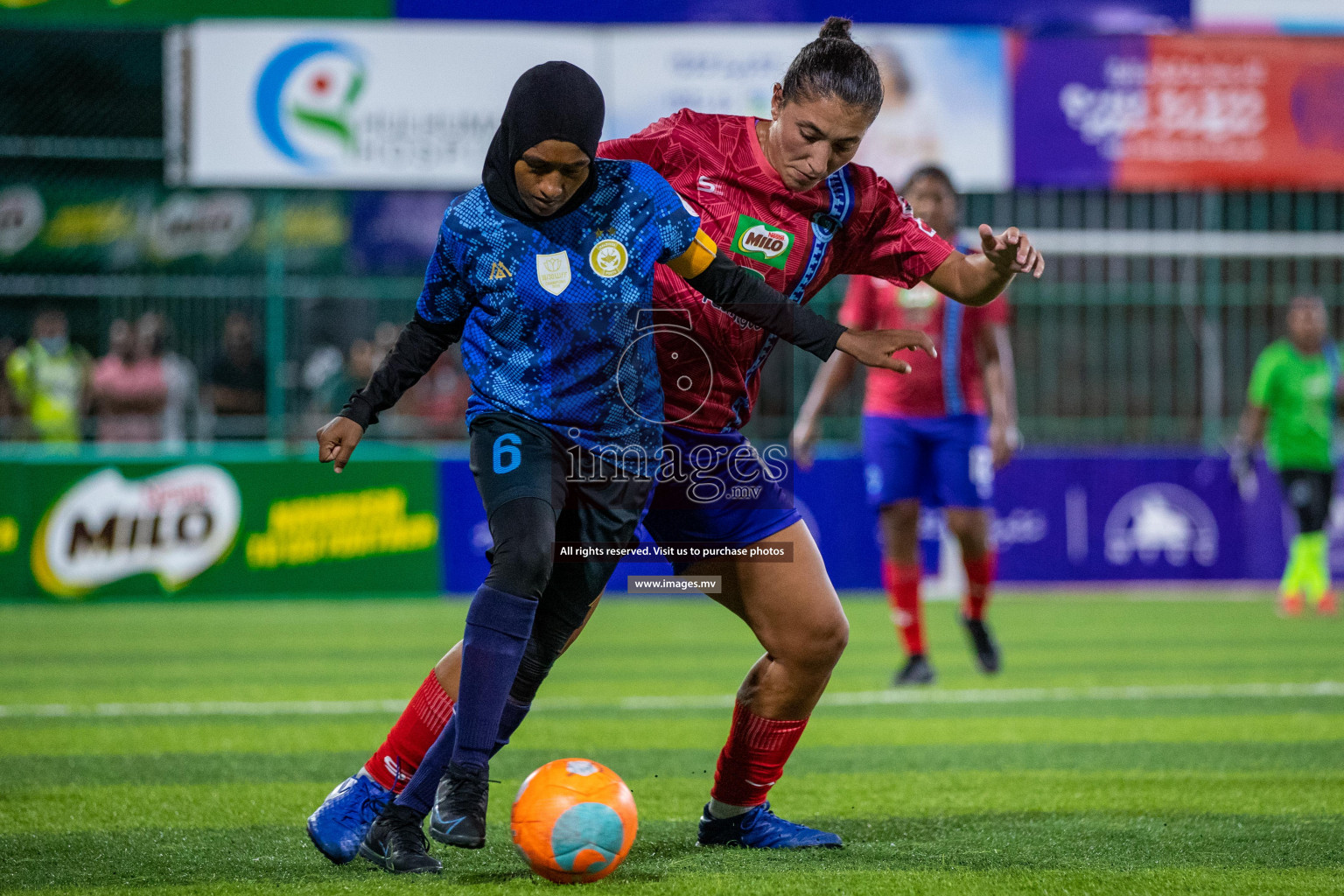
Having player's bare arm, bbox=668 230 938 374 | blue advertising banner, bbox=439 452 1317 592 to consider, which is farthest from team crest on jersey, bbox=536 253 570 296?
blue advertising banner, bbox=439 452 1317 592

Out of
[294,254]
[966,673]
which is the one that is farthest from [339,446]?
[294,254]

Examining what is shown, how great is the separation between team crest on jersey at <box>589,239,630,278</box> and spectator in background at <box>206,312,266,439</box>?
38.6ft

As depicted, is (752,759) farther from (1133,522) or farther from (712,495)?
(1133,522)

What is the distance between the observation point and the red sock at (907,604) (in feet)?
28.2

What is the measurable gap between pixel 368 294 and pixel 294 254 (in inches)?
197

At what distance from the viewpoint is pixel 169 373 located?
1546 cm

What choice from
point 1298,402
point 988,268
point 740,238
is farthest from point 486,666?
point 1298,402

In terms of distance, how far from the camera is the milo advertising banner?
13539mm

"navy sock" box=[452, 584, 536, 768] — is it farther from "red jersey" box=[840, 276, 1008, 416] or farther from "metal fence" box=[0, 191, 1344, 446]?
"metal fence" box=[0, 191, 1344, 446]

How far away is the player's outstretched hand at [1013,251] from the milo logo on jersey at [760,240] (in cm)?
55

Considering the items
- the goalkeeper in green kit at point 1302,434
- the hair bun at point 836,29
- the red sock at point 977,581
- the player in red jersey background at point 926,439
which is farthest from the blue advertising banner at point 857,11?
the hair bun at point 836,29

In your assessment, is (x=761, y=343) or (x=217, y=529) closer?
(x=761, y=343)

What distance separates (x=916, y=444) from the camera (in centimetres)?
871

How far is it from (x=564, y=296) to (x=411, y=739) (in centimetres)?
117
